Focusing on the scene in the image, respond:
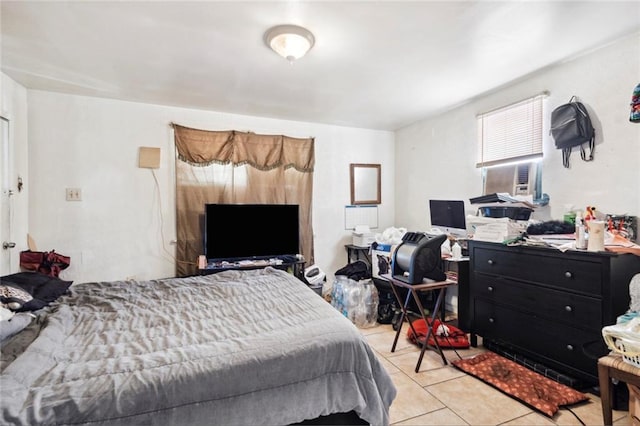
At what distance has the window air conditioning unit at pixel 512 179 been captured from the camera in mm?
2818

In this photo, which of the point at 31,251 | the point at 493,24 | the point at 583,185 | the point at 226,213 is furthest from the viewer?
the point at 226,213

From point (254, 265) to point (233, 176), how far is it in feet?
3.64

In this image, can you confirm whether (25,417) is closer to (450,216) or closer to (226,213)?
(226,213)

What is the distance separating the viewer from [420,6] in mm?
1778

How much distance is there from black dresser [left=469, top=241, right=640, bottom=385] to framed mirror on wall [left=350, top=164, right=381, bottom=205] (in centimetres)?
191

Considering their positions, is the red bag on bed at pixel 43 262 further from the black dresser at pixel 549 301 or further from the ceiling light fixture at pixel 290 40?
the black dresser at pixel 549 301

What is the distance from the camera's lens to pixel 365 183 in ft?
14.9

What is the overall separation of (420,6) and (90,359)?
236cm

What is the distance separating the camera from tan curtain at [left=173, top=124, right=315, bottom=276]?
3483mm

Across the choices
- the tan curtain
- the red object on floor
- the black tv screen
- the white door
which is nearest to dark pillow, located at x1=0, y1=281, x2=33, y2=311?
the white door

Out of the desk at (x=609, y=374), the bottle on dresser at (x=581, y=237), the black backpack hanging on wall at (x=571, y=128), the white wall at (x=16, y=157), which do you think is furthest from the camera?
the white wall at (x=16, y=157)

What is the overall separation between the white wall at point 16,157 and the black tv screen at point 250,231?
5.11 feet

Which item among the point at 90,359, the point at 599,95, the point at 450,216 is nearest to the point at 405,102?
the point at 450,216

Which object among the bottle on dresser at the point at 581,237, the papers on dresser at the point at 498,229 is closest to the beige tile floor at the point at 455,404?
the bottle on dresser at the point at 581,237
